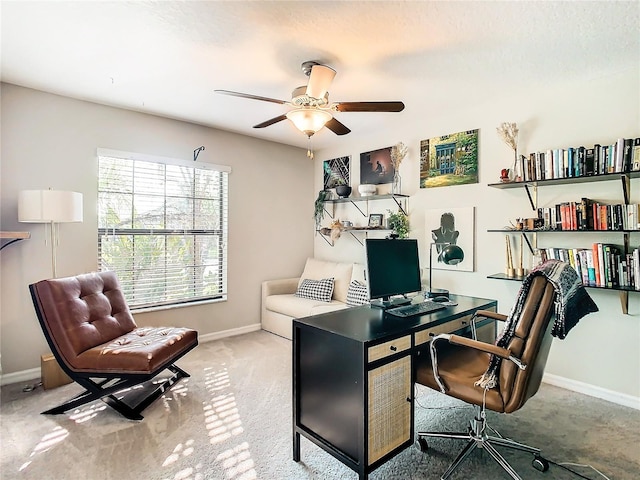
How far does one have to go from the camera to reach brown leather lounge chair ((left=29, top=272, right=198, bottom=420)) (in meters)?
2.38

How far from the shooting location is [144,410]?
8.25 ft

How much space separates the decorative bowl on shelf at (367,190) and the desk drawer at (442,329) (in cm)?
222

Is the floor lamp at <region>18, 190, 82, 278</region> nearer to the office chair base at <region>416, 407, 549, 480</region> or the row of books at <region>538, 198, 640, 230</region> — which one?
the office chair base at <region>416, 407, 549, 480</region>

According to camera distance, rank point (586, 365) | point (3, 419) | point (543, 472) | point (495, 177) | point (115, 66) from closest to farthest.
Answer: point (543, 472) → point (3, 419) → point (115, 66) → point (586, 365) → point (495, 177)

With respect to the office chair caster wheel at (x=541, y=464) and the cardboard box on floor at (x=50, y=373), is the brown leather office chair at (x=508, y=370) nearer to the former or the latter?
the office chair caster wheel at (x=541, y=464)

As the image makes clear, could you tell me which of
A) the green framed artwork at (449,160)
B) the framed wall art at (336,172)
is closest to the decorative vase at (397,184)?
the green framed artwork at (449,160)

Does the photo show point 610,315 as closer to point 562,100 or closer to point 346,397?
point 562,100

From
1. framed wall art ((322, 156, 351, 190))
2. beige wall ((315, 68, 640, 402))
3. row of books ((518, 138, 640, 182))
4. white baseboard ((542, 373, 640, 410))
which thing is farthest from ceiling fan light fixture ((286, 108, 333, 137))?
white baseboard ((542, 373, 640, 410))

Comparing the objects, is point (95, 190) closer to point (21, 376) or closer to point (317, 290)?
point (21, 376)

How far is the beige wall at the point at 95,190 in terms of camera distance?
2980 millimetres

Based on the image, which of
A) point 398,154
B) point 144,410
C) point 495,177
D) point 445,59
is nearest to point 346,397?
point 144,410

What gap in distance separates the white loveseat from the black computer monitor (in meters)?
1.56

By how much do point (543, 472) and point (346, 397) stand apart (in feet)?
3.86

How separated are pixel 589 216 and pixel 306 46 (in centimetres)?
242
